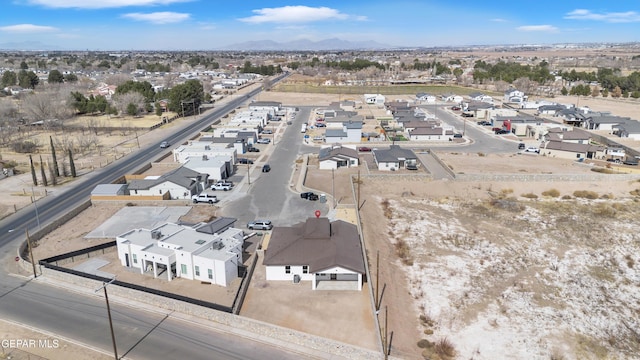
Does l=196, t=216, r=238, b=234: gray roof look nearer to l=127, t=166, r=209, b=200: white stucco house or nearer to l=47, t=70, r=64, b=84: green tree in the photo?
l=127, t=166, r=209, b=200: white stucco house

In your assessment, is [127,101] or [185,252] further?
[127,101]

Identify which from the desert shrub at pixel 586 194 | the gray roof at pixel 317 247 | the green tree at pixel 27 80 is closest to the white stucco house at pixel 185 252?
the gray roof at pixel 317 247

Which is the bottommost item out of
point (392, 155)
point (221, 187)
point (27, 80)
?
point (221, 187)

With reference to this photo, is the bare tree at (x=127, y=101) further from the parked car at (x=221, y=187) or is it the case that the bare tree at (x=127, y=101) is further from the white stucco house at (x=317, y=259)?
the white stucco house at (x=317, y=259)

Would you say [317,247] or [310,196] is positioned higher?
[317,247]

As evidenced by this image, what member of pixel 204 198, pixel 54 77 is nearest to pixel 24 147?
pixel 204 198

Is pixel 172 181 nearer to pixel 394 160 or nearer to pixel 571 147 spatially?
pixel 394 160

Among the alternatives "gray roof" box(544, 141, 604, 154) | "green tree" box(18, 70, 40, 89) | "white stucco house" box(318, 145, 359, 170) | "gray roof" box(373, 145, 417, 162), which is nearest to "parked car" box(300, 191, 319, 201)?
"white stucco house" box(318, 145, 359, 170)
